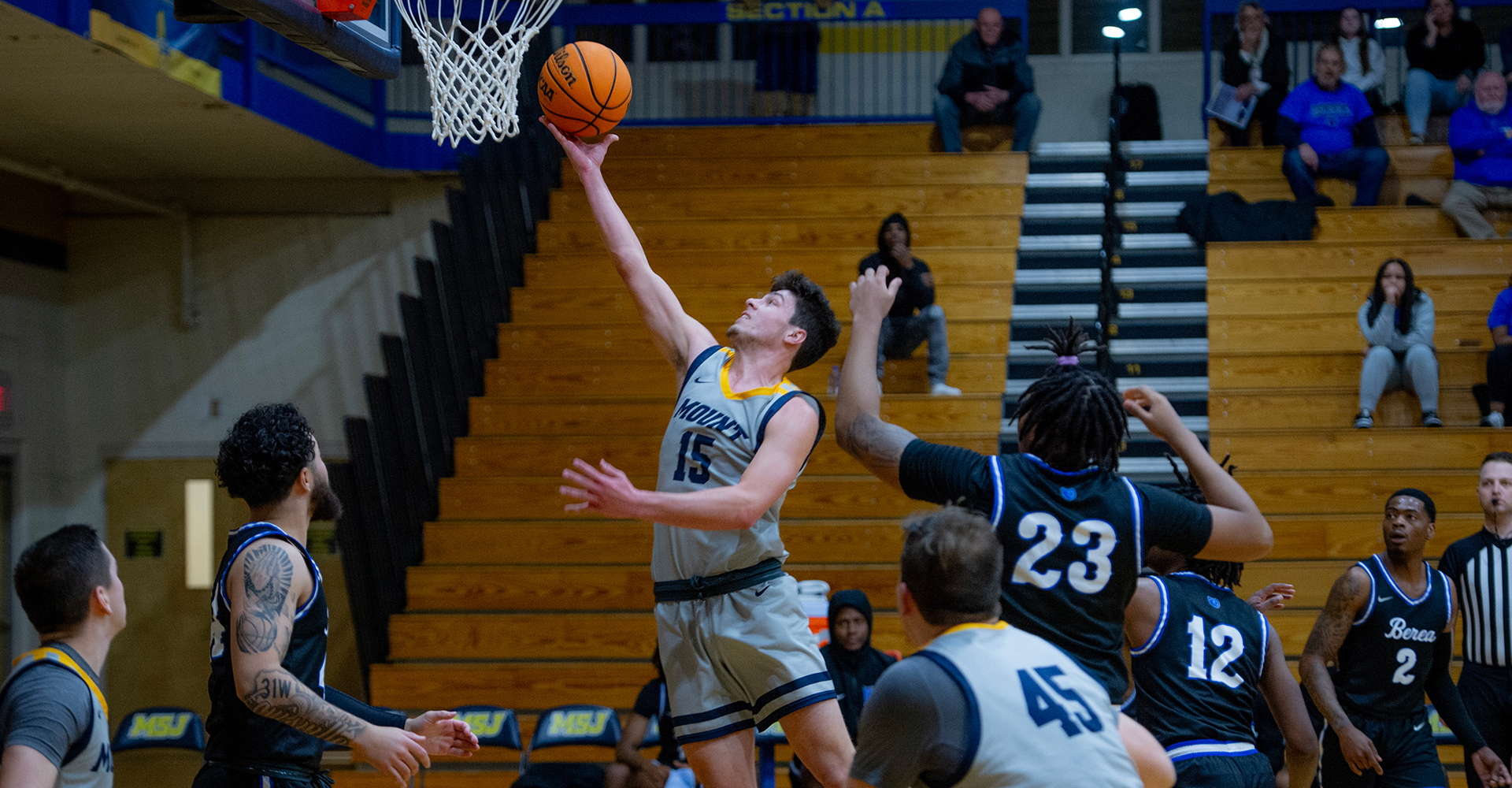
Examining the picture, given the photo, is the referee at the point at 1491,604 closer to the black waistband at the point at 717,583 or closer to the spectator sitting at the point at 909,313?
the spectator sitting at the point at 909,313

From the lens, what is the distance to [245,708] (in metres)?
3.22

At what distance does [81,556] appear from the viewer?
3082 mm

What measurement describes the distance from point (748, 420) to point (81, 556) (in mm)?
1681

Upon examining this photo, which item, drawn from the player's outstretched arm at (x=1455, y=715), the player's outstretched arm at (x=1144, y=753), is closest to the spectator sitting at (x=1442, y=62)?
the player's outstretched arm at (x=1455, y=715)

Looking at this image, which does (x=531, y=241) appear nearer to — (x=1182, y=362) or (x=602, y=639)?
(x=602, y=639)

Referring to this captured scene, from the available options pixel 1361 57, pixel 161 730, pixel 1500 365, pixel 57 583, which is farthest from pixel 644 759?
pixel 1361 57

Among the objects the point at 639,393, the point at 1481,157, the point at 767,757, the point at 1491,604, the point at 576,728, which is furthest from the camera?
the point at 1481,157

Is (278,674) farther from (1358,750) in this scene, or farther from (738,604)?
(1358,750)

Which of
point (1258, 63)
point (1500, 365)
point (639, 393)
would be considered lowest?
point (639, 393)

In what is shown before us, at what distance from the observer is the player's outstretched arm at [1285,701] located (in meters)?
4.08

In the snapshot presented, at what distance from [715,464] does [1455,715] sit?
3.63 m

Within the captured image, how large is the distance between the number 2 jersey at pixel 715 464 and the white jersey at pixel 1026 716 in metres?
1.20

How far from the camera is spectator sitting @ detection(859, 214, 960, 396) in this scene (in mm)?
8898

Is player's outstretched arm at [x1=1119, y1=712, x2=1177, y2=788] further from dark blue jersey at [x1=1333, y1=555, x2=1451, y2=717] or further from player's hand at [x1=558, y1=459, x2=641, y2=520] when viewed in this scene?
dark blue jersey at [x1=1333, y1=555, x2=1451, y2=717]
